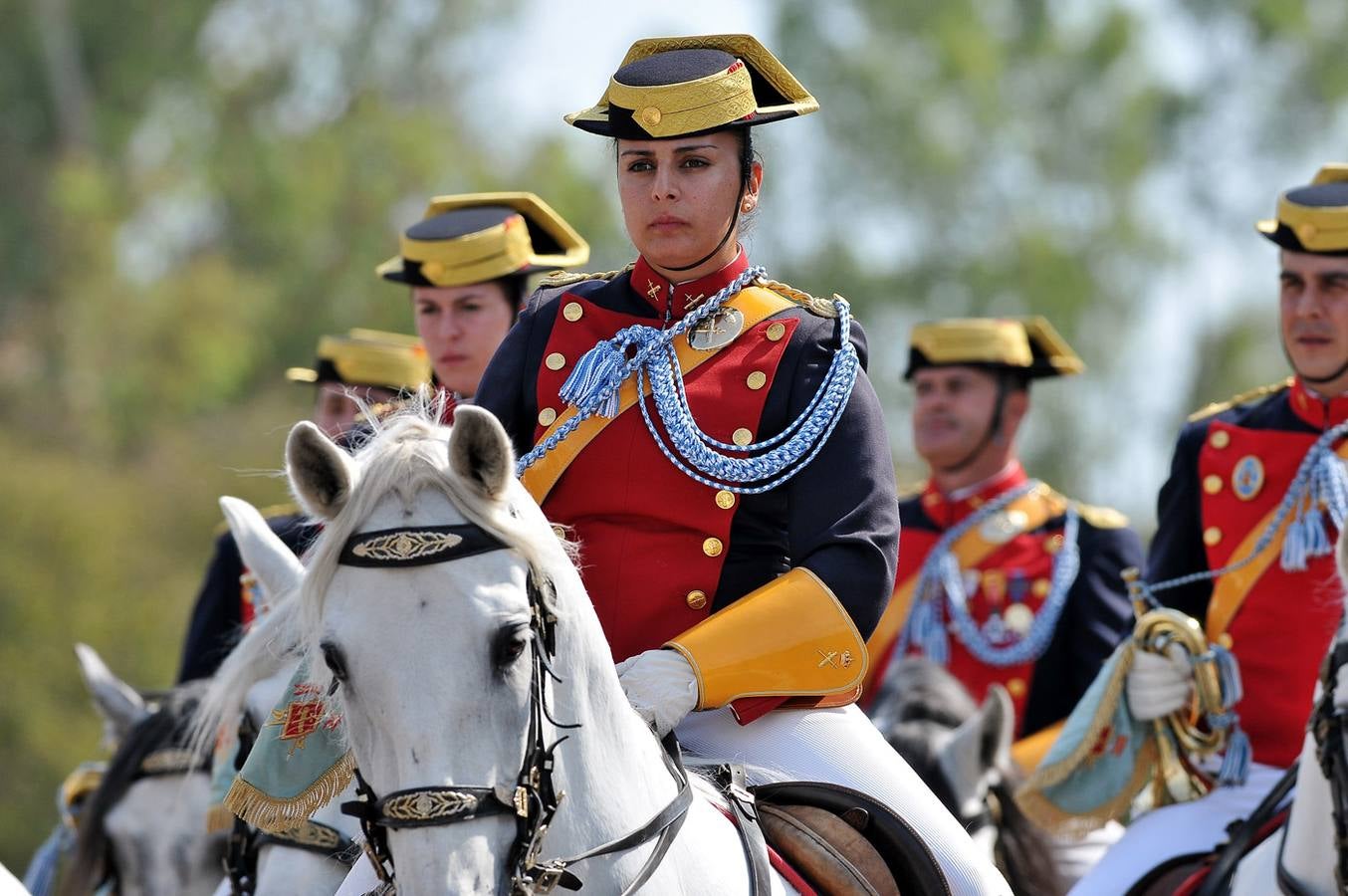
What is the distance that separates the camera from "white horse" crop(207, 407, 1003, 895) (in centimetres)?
344

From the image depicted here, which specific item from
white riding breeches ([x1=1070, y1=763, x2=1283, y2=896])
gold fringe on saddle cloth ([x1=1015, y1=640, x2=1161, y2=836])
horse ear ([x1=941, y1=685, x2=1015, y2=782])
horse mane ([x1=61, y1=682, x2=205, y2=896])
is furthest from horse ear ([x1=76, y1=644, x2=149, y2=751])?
white riding breeches ([x1=1070, y1=763, x2=1283, y2=896])

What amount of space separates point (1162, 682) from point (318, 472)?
3923mm

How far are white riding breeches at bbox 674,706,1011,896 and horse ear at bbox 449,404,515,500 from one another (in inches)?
42.7

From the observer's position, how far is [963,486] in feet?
33.6

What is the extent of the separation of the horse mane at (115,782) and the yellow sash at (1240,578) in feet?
11.4

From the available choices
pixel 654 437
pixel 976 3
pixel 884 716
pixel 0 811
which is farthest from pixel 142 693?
pixel 976 3

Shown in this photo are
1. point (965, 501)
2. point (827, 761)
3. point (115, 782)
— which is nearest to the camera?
point (827, 761)

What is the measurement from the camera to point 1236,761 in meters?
6.74

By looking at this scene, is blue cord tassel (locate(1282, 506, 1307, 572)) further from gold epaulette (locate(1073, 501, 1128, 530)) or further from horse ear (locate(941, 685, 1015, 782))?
gold epaulette (locate(1073, 501, 1128, 530))

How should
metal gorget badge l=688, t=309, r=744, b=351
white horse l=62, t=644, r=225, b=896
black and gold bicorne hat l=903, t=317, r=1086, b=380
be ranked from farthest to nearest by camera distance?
black and gold bicorne hat l=903, t=317, r=1086, b=380
white horse l=62, t=644, r=225, b=896
metal gorget badge l=688, t=309, r=744, b=351

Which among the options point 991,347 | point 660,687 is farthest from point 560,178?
point 660,687

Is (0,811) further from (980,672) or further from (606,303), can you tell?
(606,303)

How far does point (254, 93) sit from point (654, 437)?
93.1ft

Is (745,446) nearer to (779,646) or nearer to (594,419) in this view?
(594,419)
